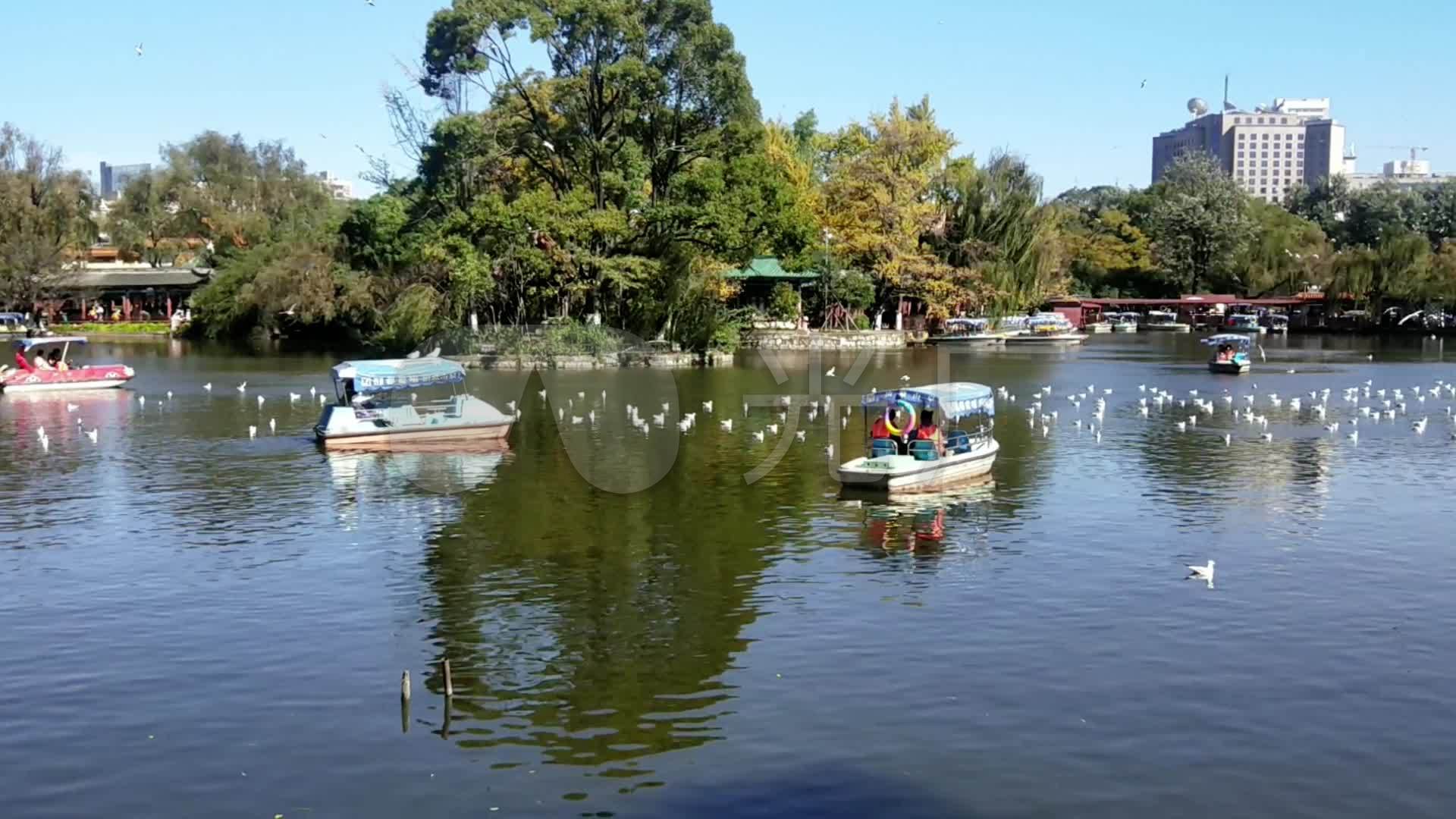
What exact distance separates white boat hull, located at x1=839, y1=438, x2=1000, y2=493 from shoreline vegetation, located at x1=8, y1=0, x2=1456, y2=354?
1210 inches

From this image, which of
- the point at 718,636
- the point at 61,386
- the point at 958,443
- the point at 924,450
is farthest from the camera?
the point at 61,386

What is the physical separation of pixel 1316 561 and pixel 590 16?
43.1 m

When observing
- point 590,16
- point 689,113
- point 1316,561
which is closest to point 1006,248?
point 689,113

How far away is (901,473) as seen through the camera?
27.0 m

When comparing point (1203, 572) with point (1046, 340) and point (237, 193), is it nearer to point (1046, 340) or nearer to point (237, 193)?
point (1046, 340)

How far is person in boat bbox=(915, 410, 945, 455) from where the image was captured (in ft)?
91.7

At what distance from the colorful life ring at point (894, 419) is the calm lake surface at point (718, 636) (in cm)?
190

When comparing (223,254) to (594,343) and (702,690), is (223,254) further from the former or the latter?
(702,690)

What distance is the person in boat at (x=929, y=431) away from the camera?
28.0 m

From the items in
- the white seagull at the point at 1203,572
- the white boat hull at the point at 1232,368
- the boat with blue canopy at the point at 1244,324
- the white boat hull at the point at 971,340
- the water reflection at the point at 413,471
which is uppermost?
the boat with blue canopy at the point at 1244,324

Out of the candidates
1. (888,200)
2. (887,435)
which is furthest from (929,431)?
(888,200)

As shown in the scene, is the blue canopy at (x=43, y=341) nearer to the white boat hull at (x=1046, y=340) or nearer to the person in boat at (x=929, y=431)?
the person in boat at (x=929, y=431)

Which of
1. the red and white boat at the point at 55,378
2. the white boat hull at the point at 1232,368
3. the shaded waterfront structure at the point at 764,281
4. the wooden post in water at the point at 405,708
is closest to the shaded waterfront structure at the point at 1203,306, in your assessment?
the shaded waterfront structure at the point at 764,281

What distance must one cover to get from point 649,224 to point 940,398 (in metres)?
34.6
